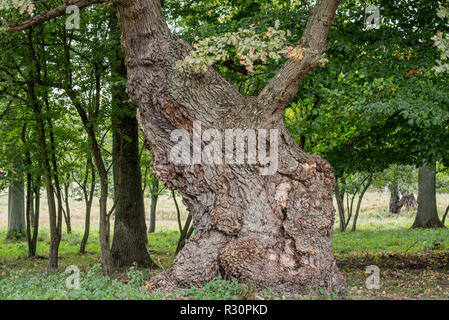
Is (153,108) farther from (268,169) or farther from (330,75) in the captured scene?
(330,75)

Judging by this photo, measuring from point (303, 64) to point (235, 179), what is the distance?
1.95m

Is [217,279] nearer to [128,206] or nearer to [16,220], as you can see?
[128,206]

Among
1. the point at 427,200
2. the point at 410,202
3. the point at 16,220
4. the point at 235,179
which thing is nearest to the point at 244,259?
the point at 235,179

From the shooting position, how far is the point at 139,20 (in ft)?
22.7

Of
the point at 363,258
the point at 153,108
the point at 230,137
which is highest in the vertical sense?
the point at 153,108

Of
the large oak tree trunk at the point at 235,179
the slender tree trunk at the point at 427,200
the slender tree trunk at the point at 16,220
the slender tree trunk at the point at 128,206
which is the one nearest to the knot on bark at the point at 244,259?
the large oak tree trunk at the point at 235,179

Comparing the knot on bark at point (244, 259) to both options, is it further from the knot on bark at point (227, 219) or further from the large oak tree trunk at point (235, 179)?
the knot on bark at point (227, 219)

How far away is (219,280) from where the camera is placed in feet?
20.1

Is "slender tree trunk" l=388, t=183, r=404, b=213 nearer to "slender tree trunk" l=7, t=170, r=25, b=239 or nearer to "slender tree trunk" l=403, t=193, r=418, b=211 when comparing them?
"slender tree trunk" l=403, t=193, r=418, b=211

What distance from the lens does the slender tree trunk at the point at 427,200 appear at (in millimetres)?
19312

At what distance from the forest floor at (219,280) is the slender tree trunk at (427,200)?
209 cm

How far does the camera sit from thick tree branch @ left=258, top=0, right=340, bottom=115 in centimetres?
682

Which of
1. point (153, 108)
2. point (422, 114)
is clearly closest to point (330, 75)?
point (422, 114)
